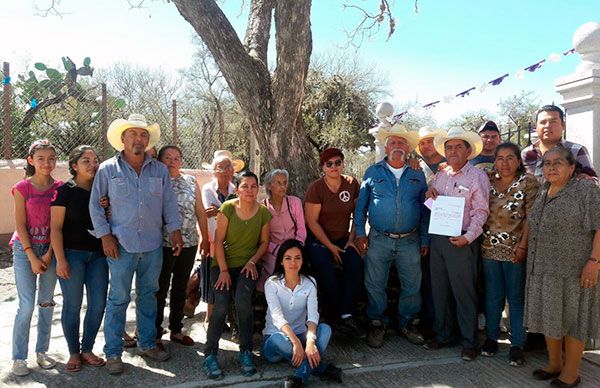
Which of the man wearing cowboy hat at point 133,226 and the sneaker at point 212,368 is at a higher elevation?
the man wearing cowboy hat at point 133,226

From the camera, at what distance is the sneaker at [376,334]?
425 cm

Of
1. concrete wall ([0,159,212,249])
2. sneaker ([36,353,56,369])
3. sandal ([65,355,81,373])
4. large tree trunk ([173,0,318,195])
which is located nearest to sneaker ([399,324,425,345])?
large tree trunk ([173,0,318,195])

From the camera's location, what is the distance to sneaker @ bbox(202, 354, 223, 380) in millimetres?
3553

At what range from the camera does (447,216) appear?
401cm

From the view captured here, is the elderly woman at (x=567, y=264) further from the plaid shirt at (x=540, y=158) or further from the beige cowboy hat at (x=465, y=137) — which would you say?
the beige cowboy hat at (x=465, y=137)

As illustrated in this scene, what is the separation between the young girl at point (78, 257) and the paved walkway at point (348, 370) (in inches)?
9.6

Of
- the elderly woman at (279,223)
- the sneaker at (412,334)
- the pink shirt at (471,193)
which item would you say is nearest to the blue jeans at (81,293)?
the elderly woman at (279,223)

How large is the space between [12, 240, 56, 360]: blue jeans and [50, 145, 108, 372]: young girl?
0.49 feet

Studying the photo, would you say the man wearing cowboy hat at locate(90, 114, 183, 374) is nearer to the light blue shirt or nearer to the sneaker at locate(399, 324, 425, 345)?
the light blue shirt

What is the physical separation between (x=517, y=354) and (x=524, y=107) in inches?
1324

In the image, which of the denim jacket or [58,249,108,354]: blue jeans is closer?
[58,249,108,354]: blue jeans

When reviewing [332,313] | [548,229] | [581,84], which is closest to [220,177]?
[332,313]

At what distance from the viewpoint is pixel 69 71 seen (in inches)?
358

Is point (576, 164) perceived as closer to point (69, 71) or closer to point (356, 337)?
point (356, 337)
